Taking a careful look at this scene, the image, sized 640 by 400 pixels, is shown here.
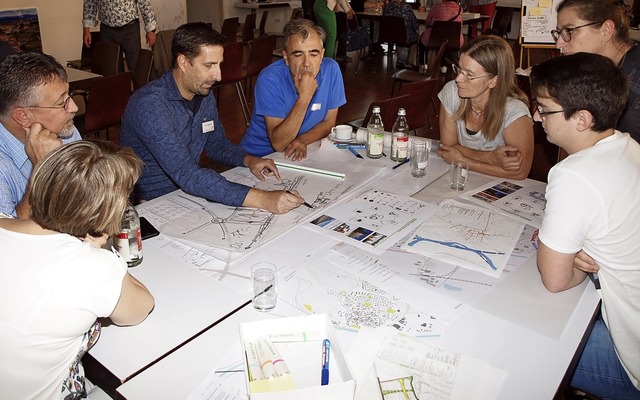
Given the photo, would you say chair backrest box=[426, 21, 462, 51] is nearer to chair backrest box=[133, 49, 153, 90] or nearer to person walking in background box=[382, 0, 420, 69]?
person walking in background box=[382, 0, 420, 69]

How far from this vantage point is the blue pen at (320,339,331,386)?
1.15 meters

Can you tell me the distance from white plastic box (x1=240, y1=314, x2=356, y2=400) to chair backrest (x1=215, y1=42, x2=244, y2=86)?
14.4ft

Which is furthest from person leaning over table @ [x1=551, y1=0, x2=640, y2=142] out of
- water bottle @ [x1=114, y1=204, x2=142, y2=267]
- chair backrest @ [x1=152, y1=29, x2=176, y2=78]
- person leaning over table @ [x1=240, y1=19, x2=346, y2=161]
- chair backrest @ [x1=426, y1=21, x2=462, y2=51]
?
chair backrest @ [x1=426, y1=21, x2=462, y2=51]

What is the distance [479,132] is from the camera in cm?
251

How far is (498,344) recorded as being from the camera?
4.25 ft

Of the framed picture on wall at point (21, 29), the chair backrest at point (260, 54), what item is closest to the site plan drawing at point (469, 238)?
the chair backrest at point (260, 54)

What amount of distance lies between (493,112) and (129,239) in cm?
172

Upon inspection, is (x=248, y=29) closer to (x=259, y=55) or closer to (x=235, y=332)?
(x=259, y=55)

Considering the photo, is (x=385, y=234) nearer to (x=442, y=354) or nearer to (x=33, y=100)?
(x=442, y=354)

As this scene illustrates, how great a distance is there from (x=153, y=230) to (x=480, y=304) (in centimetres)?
110

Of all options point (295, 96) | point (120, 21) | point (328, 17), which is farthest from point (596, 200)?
point (328, 17)

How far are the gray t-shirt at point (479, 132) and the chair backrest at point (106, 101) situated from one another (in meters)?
2.45

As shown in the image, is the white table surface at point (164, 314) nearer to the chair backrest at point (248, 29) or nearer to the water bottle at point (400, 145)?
the water bottle at point (400, 145)

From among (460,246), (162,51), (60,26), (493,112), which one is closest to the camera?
(460,246)
